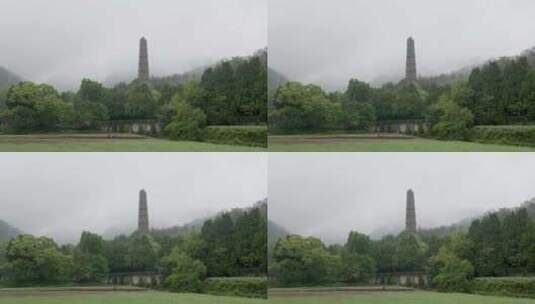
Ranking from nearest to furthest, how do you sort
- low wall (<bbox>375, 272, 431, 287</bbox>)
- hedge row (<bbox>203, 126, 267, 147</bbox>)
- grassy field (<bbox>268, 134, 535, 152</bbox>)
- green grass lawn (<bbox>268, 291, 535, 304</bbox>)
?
green grass lawn (<bbox>268, 291, 535, 304</bbox>)
grassy field (<bbox>268, 134, 535, 152</bbox>)
low wall (<bbox>375, 272, 431, 287</bbox>)
hedge row (<bbox>203, 126, 267, 147</bbox>)

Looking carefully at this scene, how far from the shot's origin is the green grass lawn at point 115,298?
29.7 feet

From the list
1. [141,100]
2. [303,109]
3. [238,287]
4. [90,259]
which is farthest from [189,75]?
[238,287]

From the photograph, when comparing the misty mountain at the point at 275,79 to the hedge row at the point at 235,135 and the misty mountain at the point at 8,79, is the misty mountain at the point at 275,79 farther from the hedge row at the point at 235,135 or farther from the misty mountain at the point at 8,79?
the misty mountain at the point at 8,79

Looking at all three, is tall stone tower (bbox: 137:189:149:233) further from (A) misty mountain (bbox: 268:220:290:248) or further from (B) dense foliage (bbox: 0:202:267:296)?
(A) misty mountain (bbox: 268:220:290:248)

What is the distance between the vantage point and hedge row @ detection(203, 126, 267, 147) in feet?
30.4

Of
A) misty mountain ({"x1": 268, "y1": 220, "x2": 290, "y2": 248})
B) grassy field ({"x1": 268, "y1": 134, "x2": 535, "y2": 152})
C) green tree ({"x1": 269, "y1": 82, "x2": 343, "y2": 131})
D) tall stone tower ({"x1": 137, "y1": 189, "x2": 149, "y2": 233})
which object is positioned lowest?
misty mountain ({"x1": 268, "y1": 220, "x2": 290, "y2": 248})

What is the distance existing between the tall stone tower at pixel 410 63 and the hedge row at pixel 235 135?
1773 mm

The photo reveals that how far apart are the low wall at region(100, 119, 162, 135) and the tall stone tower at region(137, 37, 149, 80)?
0.53 metres

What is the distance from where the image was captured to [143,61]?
361 inches

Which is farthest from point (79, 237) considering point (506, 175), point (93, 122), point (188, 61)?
point (506, 175)

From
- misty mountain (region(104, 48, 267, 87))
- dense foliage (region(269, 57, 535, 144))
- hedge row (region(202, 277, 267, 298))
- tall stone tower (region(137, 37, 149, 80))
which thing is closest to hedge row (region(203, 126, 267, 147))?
dense foliage (region(269, 57, 535, 144))

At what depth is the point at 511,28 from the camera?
29.1ft

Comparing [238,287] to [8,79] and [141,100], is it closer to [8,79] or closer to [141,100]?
[141,100]

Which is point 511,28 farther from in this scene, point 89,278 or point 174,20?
point 89,278
